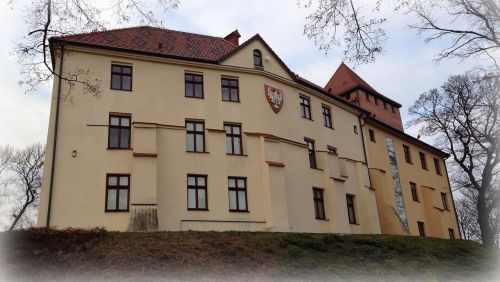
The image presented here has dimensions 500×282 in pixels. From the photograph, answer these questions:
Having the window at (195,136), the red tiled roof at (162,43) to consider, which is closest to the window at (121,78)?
the red tiled roof at (162,43)

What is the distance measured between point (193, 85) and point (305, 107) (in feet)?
24.1

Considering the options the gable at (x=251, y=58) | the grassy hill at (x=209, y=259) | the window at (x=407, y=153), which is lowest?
the grassy hill at (x=209, y=259)

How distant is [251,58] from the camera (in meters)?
27.3

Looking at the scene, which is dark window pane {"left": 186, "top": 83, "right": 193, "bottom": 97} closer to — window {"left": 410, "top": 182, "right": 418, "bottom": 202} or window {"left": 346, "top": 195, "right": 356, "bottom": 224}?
window {"left": 346, "top": 195, "right": 356, "bottom": 224}

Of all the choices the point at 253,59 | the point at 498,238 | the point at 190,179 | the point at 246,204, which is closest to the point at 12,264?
the point at 190,179

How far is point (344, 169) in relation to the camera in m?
29.4

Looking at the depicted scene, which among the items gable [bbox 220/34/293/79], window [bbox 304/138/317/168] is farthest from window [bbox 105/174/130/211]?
window [bbox 304/138/317/168]

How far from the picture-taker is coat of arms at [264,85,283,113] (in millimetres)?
26709

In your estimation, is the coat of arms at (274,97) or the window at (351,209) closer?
the coat of arms at (274,97)

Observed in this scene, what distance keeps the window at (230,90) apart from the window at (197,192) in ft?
15.7

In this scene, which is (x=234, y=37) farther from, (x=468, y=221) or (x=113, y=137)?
(x=468, y=221)

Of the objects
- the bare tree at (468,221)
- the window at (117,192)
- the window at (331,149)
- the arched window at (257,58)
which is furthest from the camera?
the bare tree at (468,221)

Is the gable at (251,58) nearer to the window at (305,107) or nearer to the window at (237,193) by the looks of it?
the window at (305,107)

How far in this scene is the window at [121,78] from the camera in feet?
78.0
